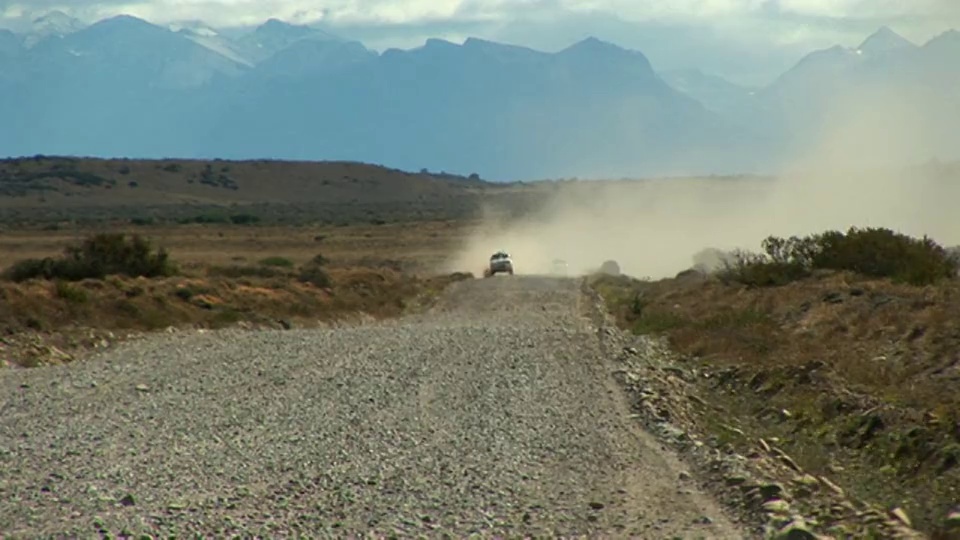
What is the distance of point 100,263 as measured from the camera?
38406mm

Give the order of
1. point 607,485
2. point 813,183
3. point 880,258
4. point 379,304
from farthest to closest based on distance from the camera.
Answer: point 813,183 → point 379,304 → point 880,258 → point 607,485

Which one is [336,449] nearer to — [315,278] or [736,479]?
[736,479]

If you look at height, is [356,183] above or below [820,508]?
above

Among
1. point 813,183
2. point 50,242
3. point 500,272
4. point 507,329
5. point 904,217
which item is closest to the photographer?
point 507,329

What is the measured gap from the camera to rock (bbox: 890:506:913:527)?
34.7 feet

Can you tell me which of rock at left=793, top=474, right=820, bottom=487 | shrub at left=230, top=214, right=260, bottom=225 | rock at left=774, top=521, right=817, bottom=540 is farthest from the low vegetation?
shrub at left=230, top=214, right=260, bottom=225

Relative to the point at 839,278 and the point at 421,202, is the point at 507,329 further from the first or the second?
the point at 421,202

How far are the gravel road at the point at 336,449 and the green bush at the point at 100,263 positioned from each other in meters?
13.2

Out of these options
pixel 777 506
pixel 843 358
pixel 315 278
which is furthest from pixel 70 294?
pixel 777 506

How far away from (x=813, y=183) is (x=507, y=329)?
92.3 m

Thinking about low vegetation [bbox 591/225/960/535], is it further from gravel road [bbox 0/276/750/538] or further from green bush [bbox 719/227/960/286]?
gravel road [bbox 0/276/750/538]

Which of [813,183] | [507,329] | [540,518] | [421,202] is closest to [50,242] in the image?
[507,329]

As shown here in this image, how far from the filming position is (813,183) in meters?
118

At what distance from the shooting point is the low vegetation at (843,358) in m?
13.6
